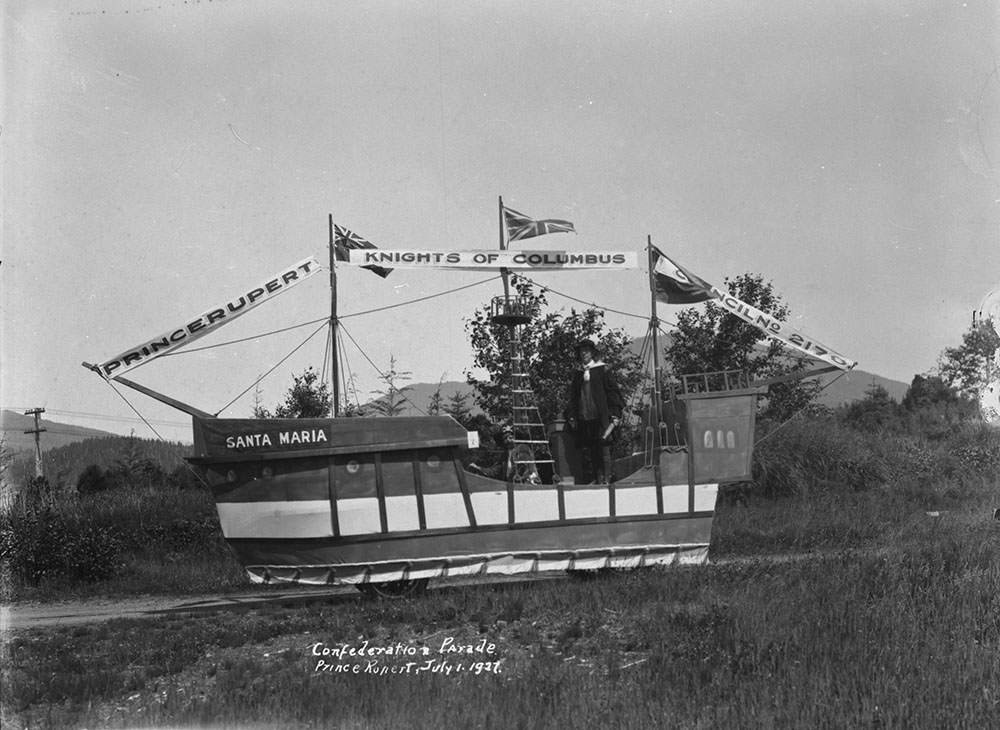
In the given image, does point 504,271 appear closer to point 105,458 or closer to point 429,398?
point 429,398

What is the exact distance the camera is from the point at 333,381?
40.5 feet

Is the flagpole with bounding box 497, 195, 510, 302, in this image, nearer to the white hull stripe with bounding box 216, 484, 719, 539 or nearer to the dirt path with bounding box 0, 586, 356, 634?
the white hull stripe with bounding box 216, 484, 719, 539

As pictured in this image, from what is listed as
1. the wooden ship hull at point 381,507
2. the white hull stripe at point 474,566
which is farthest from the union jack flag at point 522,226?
the white hull stripe at point 474,566

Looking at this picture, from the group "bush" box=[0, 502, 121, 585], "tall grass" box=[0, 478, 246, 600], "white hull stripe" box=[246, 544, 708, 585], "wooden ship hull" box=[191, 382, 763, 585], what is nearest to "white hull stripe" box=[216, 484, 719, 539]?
"wooden ship hull" box=[191, 382, 763, 585]

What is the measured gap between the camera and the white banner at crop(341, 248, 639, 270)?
12.0 meters

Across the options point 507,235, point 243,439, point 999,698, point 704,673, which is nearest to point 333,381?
point 243,439

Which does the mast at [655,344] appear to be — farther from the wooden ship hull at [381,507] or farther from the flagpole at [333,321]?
the flagpole at [333,321]

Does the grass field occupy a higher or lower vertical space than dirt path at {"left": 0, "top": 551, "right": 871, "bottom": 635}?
higher

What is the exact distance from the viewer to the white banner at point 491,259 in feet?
39.4

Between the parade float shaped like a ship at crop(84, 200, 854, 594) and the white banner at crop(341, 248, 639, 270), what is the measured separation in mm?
17

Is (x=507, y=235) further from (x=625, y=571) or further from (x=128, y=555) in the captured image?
(x=128, y=555)

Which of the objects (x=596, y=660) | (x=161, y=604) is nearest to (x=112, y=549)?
(x=161, y=604)

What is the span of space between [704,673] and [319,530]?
4767 millimetres

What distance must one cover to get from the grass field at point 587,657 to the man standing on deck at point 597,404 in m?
1.69
